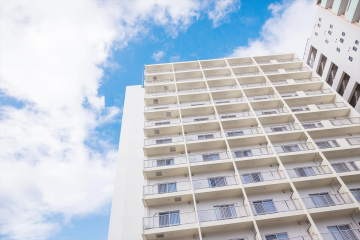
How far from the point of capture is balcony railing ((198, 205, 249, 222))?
16.5 metres

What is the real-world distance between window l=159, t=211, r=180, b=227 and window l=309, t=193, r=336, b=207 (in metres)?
9.27

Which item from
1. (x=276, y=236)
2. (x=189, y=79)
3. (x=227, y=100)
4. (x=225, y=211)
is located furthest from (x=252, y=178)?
(x=189, y=79)

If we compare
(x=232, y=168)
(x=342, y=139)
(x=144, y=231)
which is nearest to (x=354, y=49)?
(x=342, y=139)

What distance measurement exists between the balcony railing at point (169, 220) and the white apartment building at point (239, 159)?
2.7 inches

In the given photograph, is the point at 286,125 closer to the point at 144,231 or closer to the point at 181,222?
the point at 181,222

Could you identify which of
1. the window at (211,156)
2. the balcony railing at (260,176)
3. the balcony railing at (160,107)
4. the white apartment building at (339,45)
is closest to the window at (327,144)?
the balcony railing at (260,176)

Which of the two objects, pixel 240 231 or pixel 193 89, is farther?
pixel 193 89

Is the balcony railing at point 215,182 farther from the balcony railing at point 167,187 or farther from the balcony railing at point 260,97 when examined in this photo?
the balcony railing at point 260,97

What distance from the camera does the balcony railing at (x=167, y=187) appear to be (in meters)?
18.6

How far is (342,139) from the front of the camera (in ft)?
65.5

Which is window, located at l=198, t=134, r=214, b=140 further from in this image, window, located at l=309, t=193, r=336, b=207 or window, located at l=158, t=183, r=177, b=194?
window, located at l=309, t=193, r=336, b=207

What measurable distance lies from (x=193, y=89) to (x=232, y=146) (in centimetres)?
949

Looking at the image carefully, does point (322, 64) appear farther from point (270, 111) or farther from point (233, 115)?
point (233, 115)

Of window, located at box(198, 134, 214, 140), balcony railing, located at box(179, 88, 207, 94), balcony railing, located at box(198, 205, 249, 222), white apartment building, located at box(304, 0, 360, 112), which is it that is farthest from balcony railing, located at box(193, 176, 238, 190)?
white apartment building, located at box(304, 0, 360, 112)
